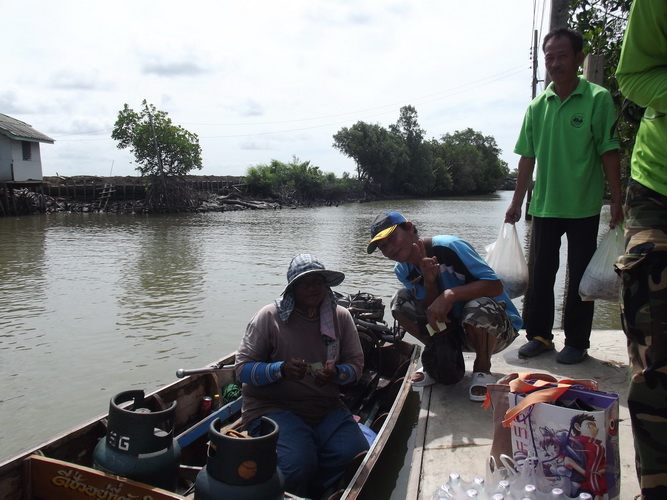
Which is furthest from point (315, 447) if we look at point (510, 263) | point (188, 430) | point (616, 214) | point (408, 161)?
point (408, 161)

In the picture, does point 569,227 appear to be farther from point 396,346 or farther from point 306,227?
point 306,227

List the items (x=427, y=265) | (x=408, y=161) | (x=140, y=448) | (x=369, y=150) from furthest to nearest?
(x=408, y=161)
(x=369, y=150)
(x=427, y=265)
(x=140, y=448)

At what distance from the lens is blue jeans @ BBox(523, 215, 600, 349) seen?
4.43 m

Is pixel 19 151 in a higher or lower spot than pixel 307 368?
higher

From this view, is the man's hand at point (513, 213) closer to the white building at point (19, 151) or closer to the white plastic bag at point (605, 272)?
the white plastic bag at point (605, 272)

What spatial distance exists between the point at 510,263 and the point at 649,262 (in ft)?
9.06

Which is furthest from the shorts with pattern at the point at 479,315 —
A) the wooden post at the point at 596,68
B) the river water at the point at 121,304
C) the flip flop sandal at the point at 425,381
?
the river water at the point at 121,304

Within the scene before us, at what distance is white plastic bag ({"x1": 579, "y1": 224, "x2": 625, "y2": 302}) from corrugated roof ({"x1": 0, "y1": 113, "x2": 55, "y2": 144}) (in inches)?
Answer: 1370

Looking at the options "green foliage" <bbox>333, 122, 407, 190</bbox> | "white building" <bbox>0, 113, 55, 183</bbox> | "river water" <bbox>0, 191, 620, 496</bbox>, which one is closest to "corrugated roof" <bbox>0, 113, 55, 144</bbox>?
"white building" <bbox>0, 113, 55, 183</bbox>

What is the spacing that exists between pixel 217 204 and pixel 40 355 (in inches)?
1485

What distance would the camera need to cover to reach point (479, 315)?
393 centimetres

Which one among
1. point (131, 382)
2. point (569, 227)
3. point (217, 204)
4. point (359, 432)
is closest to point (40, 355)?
point (131, 382)

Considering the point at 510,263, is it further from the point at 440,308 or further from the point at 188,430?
the point at 188,430

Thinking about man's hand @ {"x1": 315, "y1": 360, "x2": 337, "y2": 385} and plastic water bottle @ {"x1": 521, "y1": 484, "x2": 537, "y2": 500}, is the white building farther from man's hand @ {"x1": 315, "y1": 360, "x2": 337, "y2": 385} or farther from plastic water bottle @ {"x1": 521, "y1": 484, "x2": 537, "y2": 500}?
plastic water bottle @ {"x1": 521, "y1": 484, "x2": 537, "y2": 500}
